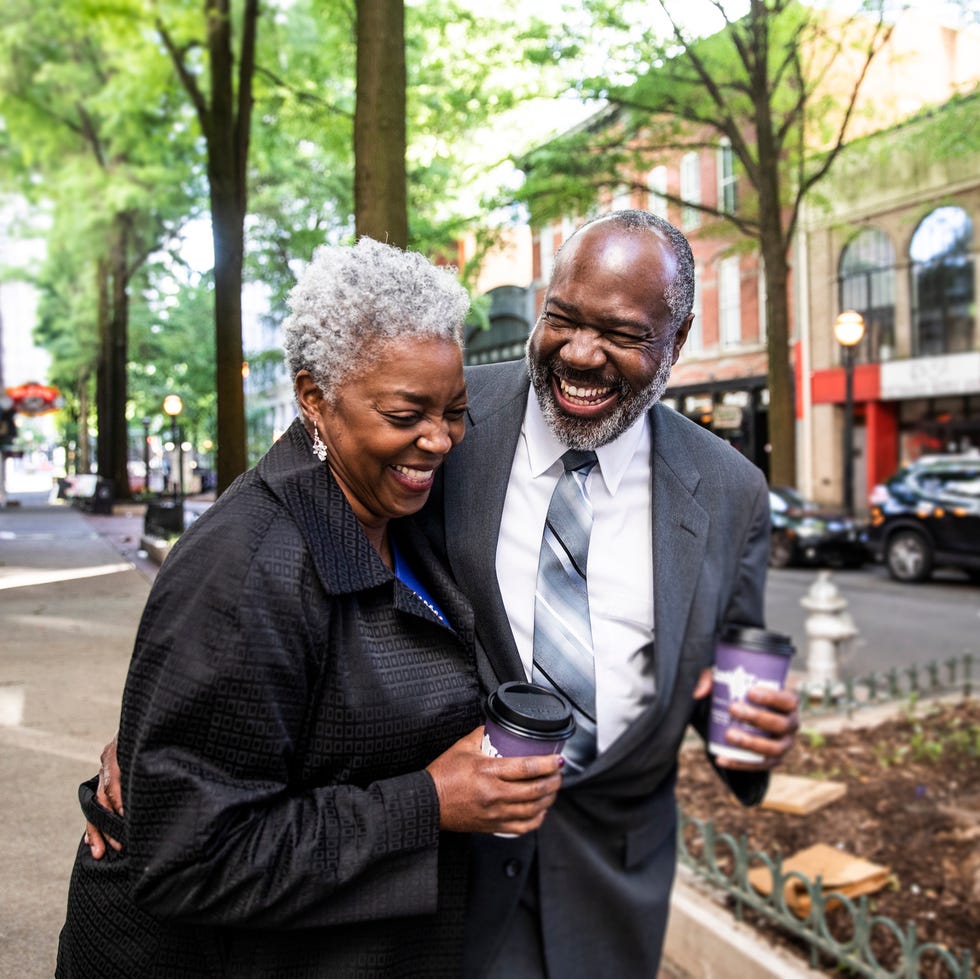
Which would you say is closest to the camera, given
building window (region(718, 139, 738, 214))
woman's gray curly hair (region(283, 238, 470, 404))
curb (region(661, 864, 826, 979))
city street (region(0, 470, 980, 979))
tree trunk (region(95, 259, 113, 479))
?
woman's gray curly hair (region(283, 238, 470, 404))

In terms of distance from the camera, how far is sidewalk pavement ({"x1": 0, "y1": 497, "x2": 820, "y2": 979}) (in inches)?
106

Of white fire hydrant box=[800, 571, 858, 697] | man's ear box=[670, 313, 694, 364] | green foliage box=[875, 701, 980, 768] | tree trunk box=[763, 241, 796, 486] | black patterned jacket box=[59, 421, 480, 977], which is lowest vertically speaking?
green foliage box=[875, 701, 980, 768]

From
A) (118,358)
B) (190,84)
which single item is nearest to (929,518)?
(190,84)

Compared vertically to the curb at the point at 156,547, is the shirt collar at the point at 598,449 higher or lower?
higher

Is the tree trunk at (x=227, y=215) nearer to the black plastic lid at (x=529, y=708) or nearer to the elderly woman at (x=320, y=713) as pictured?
the elderly woman at (x=320, y=713)

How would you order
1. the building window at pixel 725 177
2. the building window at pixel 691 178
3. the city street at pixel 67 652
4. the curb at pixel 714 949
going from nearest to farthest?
the city street at pixel 67 652 → the curb at pixel 714 949 → the building window at pixel 725 177 → the building window at pixel 691 178

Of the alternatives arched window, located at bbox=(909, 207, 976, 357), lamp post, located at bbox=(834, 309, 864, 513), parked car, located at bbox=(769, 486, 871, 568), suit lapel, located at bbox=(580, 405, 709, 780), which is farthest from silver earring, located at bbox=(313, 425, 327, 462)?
arched window, located at bbox=(909, 207, 976, 357)

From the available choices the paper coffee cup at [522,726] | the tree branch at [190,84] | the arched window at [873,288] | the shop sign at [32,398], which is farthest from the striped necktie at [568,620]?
the shop sign at [32,398]

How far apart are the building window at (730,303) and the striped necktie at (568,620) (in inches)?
1071

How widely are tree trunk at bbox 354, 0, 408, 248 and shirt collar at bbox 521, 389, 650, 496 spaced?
11.3 ft

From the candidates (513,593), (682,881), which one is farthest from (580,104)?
(513,593)

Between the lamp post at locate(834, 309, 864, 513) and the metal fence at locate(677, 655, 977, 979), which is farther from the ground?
the lamp post at locate(834, 309, 864, 513)

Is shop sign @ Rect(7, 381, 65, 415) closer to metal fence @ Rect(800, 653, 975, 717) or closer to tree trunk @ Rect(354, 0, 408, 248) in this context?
tree trunk @ Rect(354, 0, 408, 248)

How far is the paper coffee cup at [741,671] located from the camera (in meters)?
2.00
